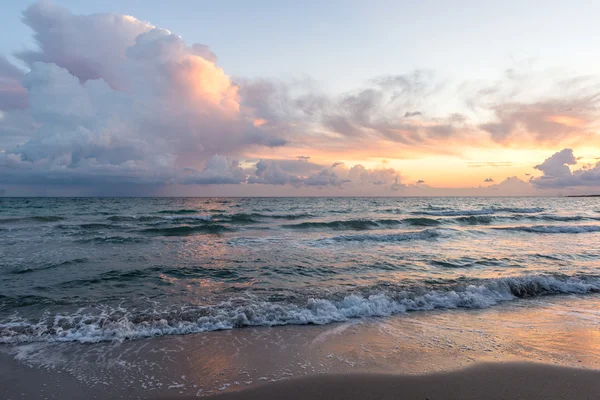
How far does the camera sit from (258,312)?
793cm

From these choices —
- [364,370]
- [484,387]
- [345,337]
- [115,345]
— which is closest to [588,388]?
[484,387]

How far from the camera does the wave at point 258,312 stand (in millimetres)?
6863

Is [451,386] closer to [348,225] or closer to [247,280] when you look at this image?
[247,280]

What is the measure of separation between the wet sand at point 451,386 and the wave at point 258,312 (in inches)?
104

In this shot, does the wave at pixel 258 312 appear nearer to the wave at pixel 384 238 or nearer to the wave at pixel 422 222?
the wave at pixel 384 238

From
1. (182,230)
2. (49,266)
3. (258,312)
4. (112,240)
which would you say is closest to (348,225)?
(182,230)

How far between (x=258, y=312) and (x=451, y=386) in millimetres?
4420

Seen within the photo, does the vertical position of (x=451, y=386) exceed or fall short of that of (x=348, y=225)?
it exceeds it

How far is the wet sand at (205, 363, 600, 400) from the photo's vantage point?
183 inches

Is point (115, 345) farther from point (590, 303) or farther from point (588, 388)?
point (590, 303)

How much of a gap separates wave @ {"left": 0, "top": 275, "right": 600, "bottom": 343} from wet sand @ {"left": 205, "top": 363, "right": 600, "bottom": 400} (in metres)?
2.63

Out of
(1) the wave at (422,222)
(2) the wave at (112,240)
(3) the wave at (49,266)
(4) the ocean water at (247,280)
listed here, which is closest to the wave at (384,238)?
(4) the ocean water at (247,280)

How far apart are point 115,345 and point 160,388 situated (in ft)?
6.97

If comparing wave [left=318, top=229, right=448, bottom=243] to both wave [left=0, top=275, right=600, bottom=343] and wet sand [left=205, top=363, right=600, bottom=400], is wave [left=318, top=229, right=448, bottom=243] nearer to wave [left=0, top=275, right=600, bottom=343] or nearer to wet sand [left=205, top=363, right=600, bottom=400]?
wave [left=0, top=275, right=600, bottom=343]
